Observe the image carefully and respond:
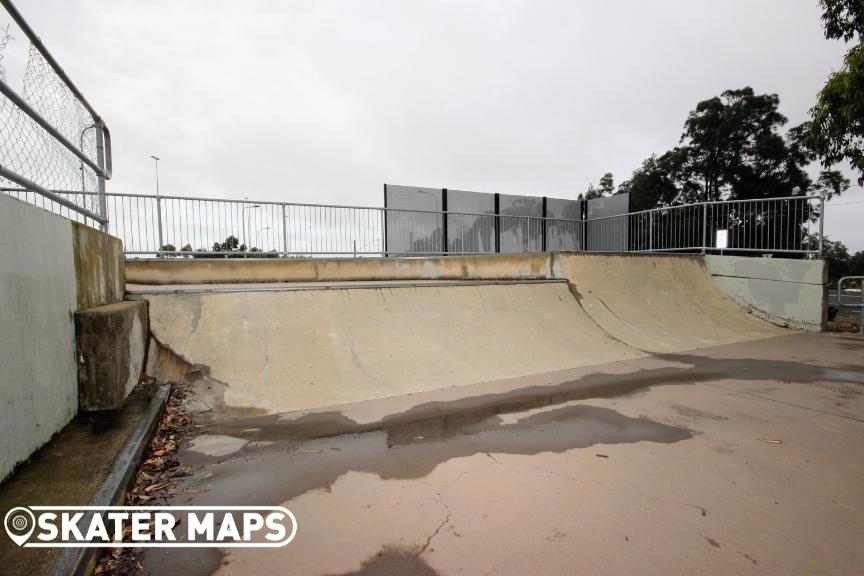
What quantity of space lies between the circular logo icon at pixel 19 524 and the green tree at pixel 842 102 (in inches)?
453

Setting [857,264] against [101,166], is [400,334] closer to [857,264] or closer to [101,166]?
[101,166]

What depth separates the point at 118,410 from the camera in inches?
128

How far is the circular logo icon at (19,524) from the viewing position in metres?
1.68

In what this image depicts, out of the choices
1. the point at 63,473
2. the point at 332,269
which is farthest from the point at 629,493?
the point at 332,269

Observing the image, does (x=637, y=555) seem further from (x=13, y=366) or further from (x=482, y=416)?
(x=13, y=366)

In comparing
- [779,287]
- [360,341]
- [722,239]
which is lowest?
[360,341]

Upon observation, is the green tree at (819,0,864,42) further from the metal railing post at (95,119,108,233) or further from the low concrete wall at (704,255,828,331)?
the metal railing post at (95,119,108,233)

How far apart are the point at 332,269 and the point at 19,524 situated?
21.9 ft

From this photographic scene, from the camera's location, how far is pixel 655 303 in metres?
8.43

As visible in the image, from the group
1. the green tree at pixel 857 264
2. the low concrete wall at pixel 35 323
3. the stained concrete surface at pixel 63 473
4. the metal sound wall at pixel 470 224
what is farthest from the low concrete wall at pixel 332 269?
the green tree at pixel 857 264

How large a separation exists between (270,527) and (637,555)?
1.84m

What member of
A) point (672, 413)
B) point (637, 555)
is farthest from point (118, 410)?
point (672, 413)

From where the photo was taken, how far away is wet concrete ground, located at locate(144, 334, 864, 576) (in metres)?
1.86

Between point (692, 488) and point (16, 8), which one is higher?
point (16, 8)
